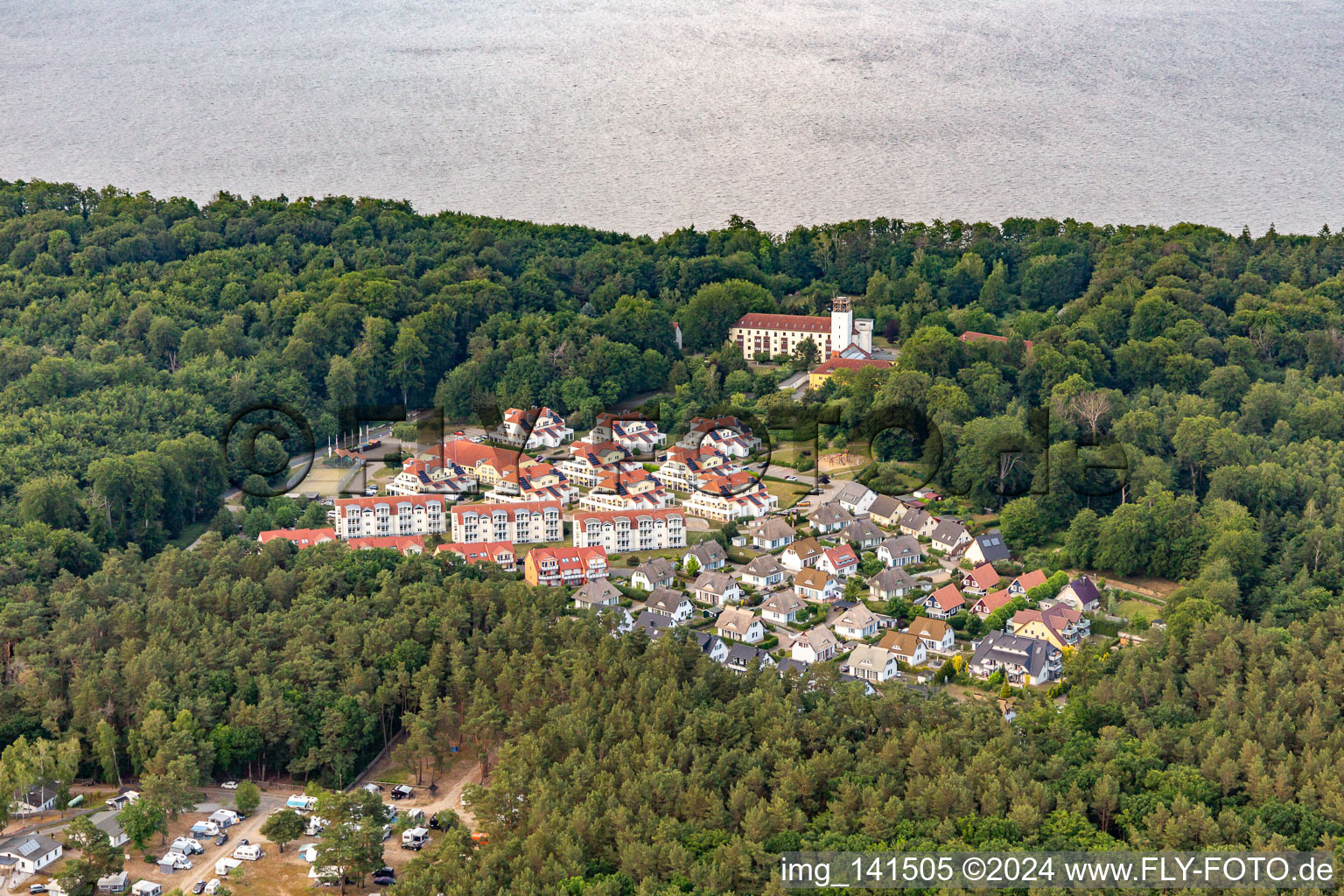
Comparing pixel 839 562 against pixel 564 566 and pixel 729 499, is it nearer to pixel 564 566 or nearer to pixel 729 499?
pixel 729 499

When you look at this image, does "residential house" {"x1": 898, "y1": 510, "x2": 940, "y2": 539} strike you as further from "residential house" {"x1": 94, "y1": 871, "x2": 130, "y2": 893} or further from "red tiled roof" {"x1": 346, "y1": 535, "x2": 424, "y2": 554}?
"residential house" {"x1": 94, "y1": 871, "x2": 130, "y2": 893}

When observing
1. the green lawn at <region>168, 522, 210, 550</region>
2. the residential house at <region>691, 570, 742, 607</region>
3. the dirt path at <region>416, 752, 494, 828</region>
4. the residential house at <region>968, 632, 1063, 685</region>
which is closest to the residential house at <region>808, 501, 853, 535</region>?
the residential house at <region>691, 570, 742, 607</region>

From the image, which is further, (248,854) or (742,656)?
(742,656)

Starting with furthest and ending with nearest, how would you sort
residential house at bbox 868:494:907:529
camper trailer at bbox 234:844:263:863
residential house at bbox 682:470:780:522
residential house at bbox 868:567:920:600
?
residential house at bbox 682:470:780:522 < residential house at bbox 868:494:907:529 < residential house at bbox 868:567:920:600 < camper trailer at bbox 234:844:263:863

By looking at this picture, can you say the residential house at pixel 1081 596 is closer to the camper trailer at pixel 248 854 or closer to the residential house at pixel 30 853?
the camper trailer at pixel 248 854

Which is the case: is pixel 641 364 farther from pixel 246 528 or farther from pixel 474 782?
pixel 474 782

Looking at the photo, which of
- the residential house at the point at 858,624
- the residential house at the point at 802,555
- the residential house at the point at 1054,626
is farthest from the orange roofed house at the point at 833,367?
the residential house at the point at 1054,626

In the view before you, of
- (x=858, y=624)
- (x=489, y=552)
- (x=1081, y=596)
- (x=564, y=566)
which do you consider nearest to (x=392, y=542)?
(x=489, y=552)

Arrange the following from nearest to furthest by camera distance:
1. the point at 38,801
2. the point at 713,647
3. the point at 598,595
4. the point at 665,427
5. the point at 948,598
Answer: the point at 38,801, the point at 713,647, the point at 948,598, the point at 598,595, the point at 665,427
